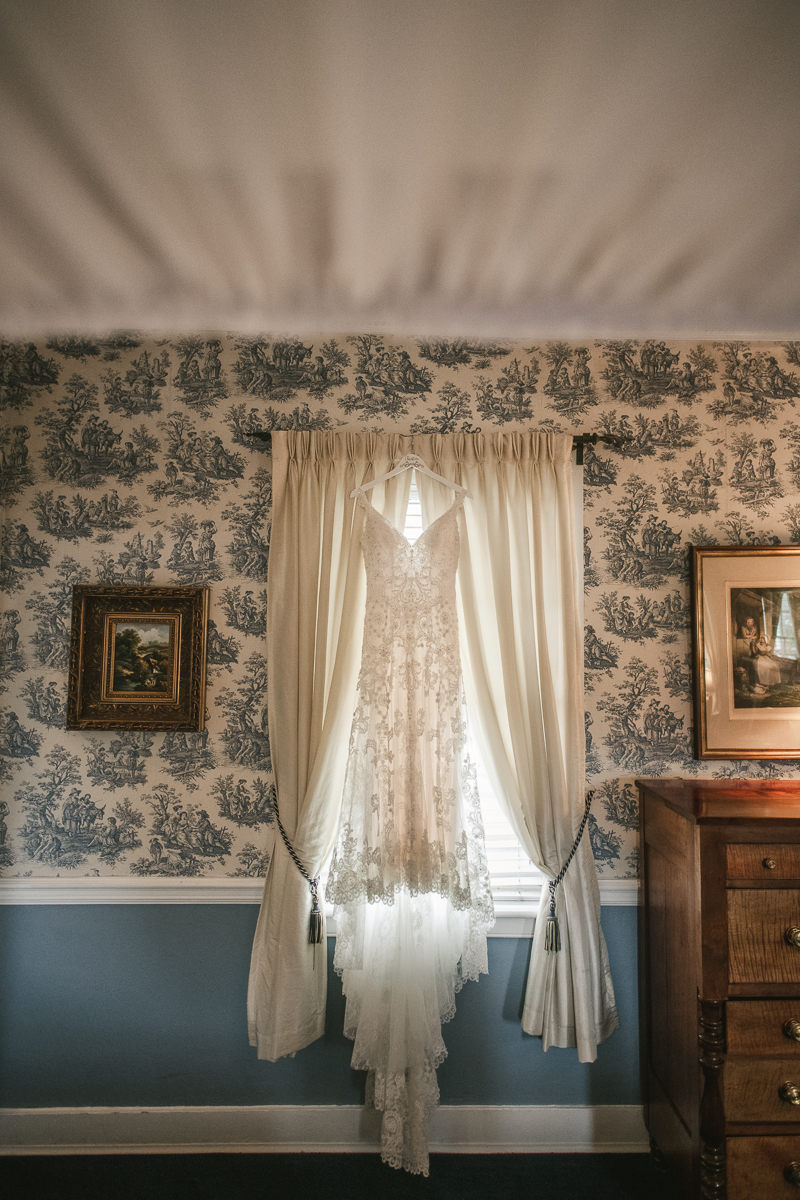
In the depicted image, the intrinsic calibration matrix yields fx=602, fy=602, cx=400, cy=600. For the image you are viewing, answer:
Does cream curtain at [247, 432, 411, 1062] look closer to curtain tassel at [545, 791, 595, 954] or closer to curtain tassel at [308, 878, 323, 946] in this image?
curtain tassel at [308, 878, 323, 946]

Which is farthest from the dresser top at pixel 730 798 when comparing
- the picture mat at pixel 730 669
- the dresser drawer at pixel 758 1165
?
the dresser drawer at pixel 758 1165

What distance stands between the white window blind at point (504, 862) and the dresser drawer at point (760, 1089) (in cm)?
65

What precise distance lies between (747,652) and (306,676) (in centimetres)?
150

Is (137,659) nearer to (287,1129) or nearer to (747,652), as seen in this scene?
(287,1129)

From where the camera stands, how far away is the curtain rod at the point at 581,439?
2074 mm

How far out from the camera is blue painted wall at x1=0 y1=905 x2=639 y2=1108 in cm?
199

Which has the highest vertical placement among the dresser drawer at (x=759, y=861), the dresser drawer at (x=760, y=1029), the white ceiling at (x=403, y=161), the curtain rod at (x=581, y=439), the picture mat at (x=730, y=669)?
the white ceiling at (x=403, y=161)

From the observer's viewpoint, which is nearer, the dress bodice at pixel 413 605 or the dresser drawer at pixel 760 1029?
the dresser drawer at pixel 760 1029

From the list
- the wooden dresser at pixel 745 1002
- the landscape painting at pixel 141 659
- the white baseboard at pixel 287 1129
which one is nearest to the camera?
the wooden dresser at pixel 745 1002

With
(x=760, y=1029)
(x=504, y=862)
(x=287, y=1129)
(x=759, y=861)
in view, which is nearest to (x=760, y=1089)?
(x=760, y=1029)

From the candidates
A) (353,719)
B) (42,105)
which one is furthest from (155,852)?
(42,105)

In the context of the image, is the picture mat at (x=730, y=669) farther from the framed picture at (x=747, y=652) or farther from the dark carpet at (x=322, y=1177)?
the dark carpet at (x=322, y=1177)

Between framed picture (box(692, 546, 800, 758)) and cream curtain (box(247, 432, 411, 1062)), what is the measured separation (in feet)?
3.68

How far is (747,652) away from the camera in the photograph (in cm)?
207
